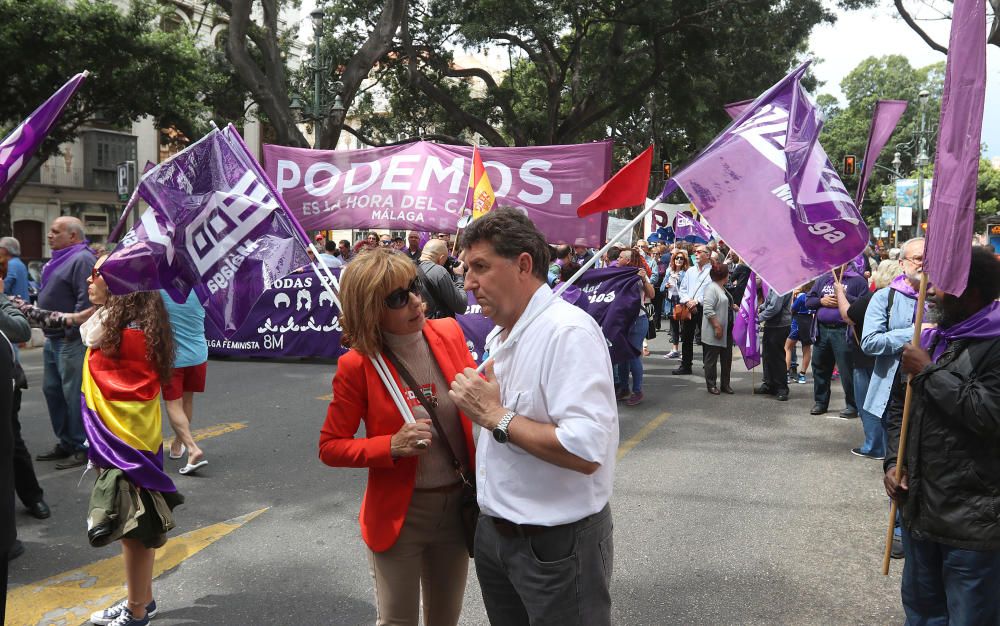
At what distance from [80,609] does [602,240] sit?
6.04 meters

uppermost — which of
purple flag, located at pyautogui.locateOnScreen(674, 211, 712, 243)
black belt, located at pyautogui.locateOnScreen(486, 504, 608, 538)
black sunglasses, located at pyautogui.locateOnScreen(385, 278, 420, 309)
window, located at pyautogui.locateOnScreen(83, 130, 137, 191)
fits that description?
window, located at pyautogui.locateOnScreen(83, 130, 137, 191)

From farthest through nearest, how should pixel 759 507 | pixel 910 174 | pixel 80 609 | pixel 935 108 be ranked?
pixel 910 174
pixel 935 108
pixel 759 507
pixel 80 609

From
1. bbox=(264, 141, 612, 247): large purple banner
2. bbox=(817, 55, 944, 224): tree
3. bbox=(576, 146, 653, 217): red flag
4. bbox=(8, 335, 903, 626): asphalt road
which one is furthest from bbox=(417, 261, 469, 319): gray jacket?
bbox=(817, 55, 944, 224): tree

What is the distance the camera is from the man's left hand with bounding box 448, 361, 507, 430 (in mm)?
2131

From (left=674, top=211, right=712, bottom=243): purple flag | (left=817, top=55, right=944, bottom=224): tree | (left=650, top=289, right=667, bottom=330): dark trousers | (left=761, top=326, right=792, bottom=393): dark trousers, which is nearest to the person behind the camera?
(left=761, top=326, right=792, bottom=393): dark trousers

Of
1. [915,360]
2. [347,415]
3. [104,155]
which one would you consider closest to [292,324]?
[347,415]

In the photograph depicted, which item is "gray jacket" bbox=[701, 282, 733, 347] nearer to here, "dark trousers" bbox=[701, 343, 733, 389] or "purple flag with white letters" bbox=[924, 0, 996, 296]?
"dark trousers" bbox=[701, 343, 733, 389]

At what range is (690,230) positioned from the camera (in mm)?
17516

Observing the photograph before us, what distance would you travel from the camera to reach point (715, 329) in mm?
9406

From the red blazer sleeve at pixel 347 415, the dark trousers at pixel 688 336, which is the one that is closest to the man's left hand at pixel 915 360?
the red blazer sleeve at pixel 347 415

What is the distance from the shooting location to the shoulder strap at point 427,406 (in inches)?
101

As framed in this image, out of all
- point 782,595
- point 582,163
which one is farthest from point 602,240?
point 782,595

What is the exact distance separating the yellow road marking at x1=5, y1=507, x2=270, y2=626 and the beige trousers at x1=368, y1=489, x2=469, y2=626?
2006mm

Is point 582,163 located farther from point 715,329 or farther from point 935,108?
point 935,108
